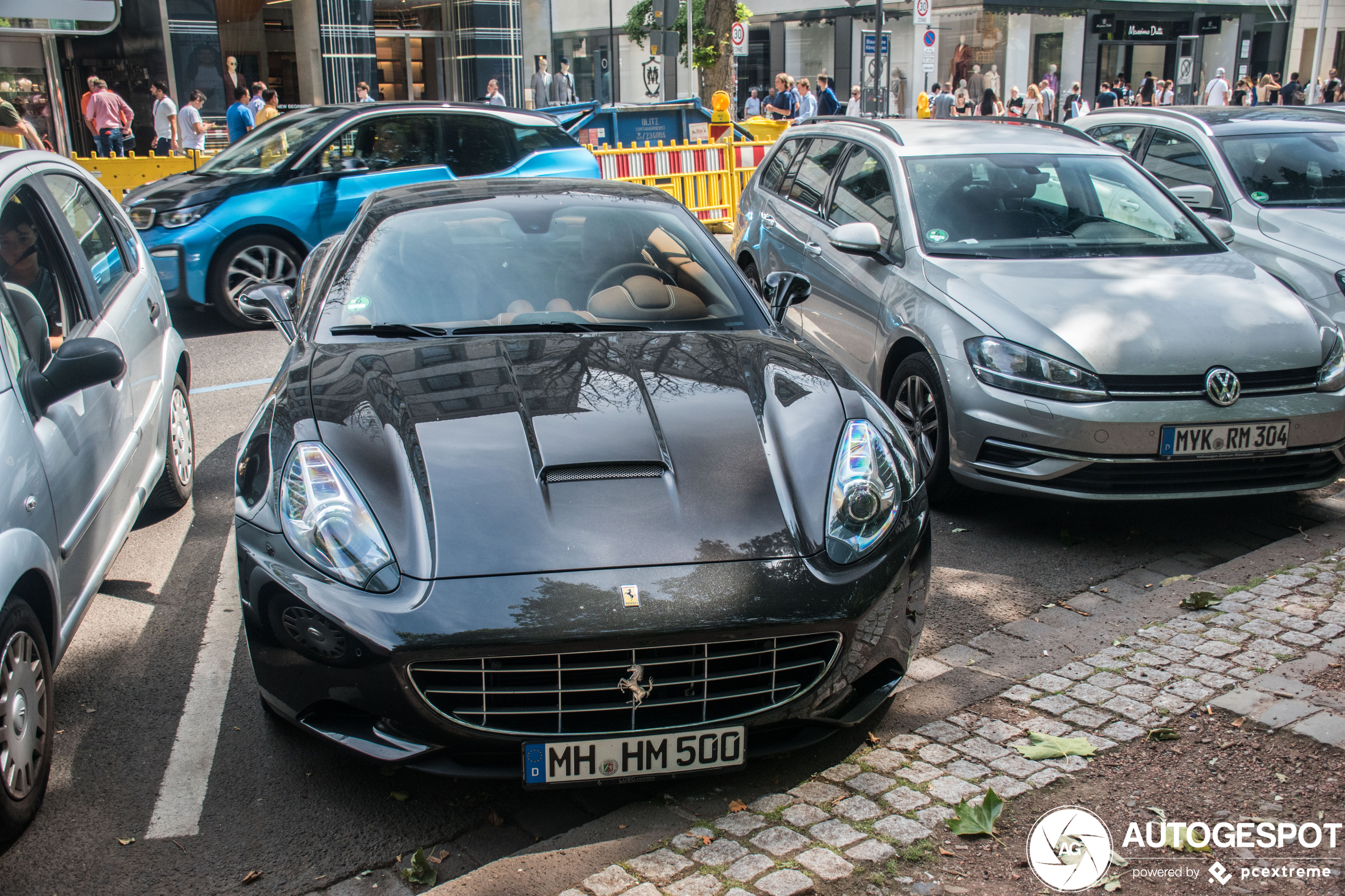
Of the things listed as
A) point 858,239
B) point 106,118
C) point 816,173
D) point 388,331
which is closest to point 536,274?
point 388,331

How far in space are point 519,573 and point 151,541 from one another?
9.49ft

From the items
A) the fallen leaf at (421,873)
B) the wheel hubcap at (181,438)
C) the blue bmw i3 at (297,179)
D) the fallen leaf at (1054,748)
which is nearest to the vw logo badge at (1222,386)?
the fallen leaf at (1054,748)

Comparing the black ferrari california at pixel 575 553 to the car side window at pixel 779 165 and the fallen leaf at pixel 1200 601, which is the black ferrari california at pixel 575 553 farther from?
the car side window at pixel 779 165

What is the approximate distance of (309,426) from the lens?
322 cm

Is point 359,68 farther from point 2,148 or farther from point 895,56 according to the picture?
point 2,148

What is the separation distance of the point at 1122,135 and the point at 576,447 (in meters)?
6.84

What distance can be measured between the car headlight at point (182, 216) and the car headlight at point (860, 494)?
716 centimetres

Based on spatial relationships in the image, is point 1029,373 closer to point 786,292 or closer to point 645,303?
point 786,292

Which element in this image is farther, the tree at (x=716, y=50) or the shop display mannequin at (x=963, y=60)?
the shop display mannequin at (x=963, y=60)

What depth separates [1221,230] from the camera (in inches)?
244

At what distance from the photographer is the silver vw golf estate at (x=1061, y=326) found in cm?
464

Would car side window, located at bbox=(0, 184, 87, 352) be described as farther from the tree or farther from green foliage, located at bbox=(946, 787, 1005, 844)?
the tree

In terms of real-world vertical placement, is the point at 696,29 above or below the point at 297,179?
above

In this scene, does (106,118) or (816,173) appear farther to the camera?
(106,118)
